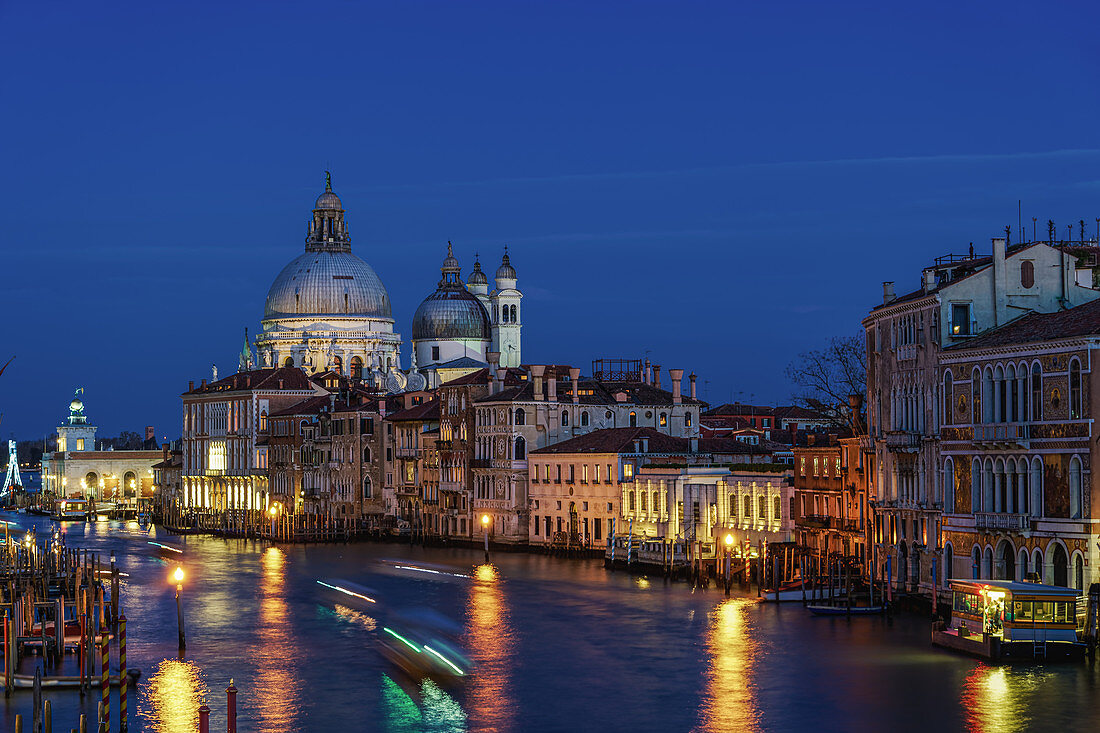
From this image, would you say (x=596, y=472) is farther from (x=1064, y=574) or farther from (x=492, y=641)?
(x=1064, y=574)

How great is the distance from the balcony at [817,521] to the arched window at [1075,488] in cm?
1390

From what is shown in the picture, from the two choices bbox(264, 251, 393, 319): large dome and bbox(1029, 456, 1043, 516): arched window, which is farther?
bbox(264, 251, 393, 319): large dome

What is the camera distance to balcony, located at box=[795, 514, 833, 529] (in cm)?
5084

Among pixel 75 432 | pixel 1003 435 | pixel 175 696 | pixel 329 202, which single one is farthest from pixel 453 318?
pixel 175 696

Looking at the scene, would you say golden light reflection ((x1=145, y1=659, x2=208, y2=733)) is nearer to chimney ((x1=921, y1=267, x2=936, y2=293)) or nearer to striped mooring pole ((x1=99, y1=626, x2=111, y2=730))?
striped mooring pole ((x1=99, y1=626, x2=111, y2=730))

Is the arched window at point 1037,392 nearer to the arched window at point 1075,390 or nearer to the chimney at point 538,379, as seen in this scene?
the arched window at point 1075,390

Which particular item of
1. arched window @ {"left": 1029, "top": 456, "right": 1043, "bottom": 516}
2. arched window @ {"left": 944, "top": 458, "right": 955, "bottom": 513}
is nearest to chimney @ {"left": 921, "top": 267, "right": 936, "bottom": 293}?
arched window @ {"left": 944, "top": 458, "right": 955, "bottom": 513}

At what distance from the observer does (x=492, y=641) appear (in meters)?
40.9

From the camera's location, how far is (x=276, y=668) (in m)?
36.9

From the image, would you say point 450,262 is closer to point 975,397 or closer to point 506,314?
point 506,314

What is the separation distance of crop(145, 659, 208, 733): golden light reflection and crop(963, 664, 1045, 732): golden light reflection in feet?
39.3

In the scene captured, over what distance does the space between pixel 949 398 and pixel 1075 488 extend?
5377 millimetres

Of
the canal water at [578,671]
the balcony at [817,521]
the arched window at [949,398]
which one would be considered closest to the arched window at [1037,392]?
the arched window at [949,398]

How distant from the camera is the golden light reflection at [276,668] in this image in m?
31.1
